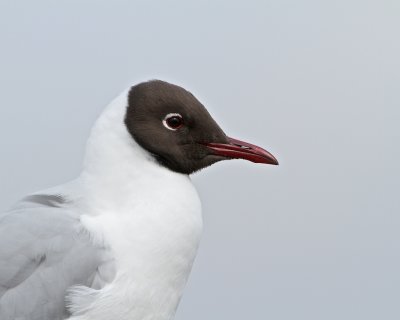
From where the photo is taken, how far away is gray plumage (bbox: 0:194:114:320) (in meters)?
5.65

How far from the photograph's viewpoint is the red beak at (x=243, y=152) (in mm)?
6285

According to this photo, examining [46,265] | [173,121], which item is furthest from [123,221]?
[173,121]

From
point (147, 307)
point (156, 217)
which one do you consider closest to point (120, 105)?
point (156, 217)

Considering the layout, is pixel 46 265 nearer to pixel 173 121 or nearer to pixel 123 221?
pixel 123 221

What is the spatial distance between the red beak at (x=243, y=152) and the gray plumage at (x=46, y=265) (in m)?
1.09

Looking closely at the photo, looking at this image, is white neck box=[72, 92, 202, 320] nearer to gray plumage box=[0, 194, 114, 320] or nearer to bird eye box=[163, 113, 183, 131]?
gray plumage box=[0, 194, 114, 320]

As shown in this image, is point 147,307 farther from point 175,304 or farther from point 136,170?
point 136,170

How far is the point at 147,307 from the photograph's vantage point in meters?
5.80

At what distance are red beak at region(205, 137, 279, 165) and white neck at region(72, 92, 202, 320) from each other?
0.30 metres

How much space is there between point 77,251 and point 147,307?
0.56 m

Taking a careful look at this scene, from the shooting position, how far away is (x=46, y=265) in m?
5.69

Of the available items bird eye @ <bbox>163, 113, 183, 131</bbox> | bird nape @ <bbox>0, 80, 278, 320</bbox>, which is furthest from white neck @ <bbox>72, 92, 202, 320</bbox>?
bird eye @ <bbox>163, 113, 183, 131</bbox>

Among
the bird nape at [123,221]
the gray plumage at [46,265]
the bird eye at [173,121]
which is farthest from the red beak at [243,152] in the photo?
the gray plumage at [46,265]

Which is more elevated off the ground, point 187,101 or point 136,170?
point 187,101
